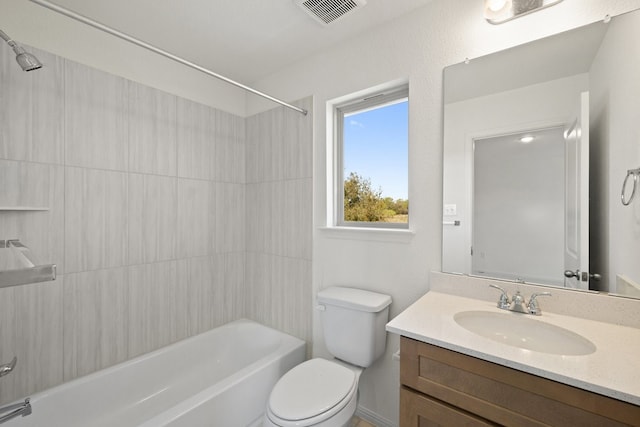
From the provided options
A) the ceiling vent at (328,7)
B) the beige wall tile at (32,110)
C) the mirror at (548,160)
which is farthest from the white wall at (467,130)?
the beige wall tile at (32,110)

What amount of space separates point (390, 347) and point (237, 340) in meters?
1.29

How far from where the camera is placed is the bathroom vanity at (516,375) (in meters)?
0.75

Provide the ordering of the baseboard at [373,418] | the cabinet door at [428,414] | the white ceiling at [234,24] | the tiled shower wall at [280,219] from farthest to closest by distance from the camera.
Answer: the tiled shower wall at [280,219]
the baseboard at [373,418]
the white ceiling at [234,24]
the cabinet door at [428,414]

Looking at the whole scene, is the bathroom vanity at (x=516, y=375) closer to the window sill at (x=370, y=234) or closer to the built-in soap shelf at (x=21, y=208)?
the window sill at (x=370, y=234)

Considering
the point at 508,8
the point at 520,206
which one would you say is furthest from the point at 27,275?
the point at 508,8

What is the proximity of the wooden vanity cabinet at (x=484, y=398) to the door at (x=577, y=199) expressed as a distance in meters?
0.62

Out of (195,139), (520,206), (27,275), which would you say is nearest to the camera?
(27,275)

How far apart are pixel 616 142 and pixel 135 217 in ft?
8.26

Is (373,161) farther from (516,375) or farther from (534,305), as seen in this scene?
(516,375)

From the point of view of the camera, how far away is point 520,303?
3.97 ft

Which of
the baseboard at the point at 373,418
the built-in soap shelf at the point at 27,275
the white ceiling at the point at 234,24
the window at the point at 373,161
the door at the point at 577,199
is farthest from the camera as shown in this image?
the window at the point at 373,161

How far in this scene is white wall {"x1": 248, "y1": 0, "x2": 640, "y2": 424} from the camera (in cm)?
134

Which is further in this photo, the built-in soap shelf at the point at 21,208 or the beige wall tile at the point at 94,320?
the beige wall tile at the point at 94,320

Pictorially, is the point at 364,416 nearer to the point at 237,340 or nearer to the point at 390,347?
the point at 390,347
